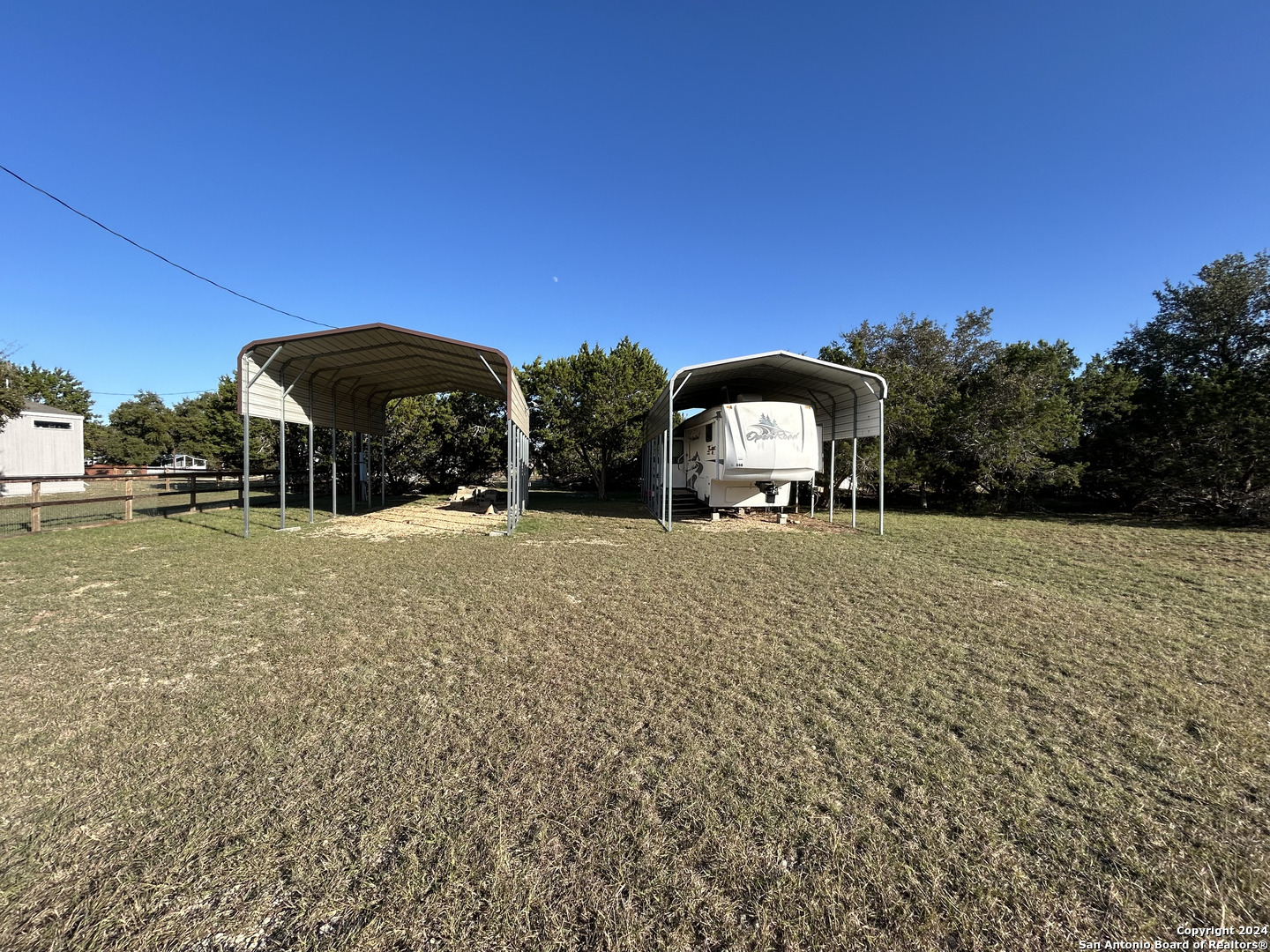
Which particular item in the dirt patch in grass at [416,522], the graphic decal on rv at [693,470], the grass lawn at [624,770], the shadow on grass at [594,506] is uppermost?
the graphic decal on rv at [693,470]

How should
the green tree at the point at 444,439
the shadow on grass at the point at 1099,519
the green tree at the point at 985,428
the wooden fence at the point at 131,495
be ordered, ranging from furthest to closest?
the green tree at the point at 444,439
the green tree at the point at 985,428
the shadow on grass at the point at 1099,519
the wooden fence at the point at 131,495

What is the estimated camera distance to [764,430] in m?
10.5

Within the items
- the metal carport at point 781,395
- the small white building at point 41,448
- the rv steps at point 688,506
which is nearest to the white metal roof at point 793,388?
the metal carport at point 781,395

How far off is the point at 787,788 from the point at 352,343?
1022 cm

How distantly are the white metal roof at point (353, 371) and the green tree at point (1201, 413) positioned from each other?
15.5m

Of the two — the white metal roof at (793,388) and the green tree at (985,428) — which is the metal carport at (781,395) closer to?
the white metal roof at (793,388)

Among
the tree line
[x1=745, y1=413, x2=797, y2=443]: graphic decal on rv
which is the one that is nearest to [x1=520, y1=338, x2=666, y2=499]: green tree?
the tree line

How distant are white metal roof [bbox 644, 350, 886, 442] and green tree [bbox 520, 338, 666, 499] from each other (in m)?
3.11

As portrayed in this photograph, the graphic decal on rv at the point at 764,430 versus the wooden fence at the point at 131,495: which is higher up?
the graphic decal on rv at the point at 764,430

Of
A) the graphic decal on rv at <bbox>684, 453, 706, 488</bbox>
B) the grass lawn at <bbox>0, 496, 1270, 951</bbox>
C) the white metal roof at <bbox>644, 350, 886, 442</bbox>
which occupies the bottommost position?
the grass lawn at <bbox>0, 496, 1270, 951</bbox>

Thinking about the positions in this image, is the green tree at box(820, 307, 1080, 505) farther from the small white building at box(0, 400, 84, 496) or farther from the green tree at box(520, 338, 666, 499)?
the small white building at box(0, 400, 84, 496)

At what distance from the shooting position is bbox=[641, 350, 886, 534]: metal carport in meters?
10.2

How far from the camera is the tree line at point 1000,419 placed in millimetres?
11695

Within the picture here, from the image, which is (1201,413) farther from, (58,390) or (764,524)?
(58,390)
